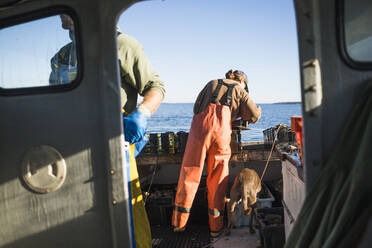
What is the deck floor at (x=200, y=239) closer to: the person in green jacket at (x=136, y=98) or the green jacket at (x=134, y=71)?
the person in green jacket at (x=136, y=98)

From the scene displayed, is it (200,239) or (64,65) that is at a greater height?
(64,65)

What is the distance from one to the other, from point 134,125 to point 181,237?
265 centimetres

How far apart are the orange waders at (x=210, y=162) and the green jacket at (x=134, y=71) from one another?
170cm

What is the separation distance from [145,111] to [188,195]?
2.16 meters

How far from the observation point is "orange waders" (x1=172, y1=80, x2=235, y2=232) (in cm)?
441

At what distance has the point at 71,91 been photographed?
2.00m

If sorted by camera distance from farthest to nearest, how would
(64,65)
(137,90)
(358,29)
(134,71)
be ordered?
(137,90) < (134,71) < (64,65) < (358,29)

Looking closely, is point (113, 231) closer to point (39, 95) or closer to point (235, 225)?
point (39, 95)

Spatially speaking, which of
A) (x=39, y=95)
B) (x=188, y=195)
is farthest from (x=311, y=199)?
(x=188, y=195)

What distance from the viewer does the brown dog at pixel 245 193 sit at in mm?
4422

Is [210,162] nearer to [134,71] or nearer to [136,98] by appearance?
[136,98]

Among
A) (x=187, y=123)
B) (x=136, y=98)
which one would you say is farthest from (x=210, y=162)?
(x=187, y=123)

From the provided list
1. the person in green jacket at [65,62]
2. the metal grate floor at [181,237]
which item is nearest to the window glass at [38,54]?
the person in green jacket at [65,62]

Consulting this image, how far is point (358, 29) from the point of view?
159 cm
